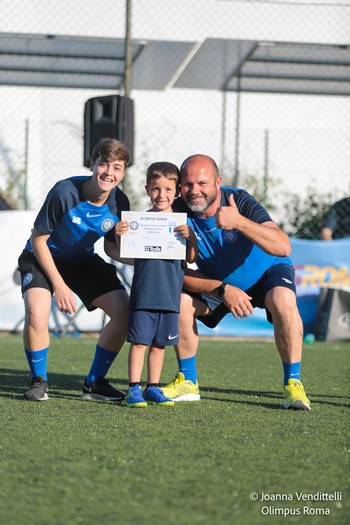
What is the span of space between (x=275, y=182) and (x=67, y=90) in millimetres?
3547

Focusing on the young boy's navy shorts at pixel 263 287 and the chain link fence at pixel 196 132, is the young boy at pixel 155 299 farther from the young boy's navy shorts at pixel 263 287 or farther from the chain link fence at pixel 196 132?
the chain link fence at pixel 196 132

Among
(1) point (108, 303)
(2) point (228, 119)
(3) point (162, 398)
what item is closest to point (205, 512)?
(3) point (162, 398)

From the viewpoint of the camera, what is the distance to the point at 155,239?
468 centimetres

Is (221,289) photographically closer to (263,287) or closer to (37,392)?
(263,287)

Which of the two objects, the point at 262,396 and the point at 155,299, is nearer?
the point at 155,299

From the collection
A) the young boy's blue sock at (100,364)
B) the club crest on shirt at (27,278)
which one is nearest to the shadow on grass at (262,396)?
the young boy's blue sock at (100,364)

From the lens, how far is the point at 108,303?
16.7ft

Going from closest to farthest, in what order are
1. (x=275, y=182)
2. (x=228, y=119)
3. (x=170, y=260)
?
1. (x=170, y=260)
2. (x=275, y=182)
3. (x=228, y=119)

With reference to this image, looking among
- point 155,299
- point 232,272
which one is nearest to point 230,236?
point 232,272

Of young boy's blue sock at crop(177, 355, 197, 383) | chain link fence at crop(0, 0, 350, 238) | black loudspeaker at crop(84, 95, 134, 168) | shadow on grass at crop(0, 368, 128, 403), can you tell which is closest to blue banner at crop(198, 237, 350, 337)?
chain link fence at crop(0, 0, 350, 238)

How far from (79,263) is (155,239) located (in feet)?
2.18

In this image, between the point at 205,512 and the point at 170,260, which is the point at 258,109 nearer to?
the point at 170,260

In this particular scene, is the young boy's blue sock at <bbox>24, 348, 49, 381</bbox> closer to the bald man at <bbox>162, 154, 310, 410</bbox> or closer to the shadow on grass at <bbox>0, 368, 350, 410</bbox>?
the shadow on grass at <bbox>0, 368, 350, 410</bbox>

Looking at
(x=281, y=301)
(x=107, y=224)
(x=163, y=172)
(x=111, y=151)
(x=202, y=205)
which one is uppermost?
(x=111, y=151)
